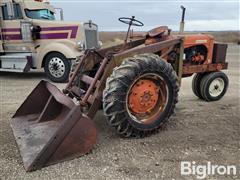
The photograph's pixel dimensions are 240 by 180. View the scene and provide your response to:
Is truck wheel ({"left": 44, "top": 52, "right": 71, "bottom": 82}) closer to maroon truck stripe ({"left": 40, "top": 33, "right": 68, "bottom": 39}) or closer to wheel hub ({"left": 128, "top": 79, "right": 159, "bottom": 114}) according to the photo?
maroon truck stripe ({"left": 40, "top": 33, "right": 68, "bottom": 39})

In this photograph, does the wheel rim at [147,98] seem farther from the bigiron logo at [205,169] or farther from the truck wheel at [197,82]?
the truck wheel at [197,82]

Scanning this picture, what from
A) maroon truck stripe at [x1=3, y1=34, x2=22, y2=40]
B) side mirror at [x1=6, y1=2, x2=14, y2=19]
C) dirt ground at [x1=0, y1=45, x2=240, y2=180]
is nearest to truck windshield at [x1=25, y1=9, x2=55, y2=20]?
side mirror at [x1=6, y1=2, x2=14, y2=19]

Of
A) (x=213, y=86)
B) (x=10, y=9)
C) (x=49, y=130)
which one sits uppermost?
(x=10, y=9)

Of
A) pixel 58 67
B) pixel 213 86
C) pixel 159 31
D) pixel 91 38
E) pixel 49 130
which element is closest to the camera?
pixel 49 130

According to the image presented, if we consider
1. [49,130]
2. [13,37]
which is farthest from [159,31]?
[13,37]

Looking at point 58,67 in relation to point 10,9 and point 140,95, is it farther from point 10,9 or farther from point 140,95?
point 140,95

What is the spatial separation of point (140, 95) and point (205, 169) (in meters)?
1.24

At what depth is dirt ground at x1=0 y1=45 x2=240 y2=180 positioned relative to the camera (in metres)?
3.04

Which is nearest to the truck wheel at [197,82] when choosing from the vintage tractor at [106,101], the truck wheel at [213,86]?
the truck wheel at [213,86]

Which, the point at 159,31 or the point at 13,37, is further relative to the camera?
the point at 13,37

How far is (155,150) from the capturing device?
3562 mm

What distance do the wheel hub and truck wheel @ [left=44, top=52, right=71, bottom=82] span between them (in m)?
4.78

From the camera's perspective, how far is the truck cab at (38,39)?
332 inches

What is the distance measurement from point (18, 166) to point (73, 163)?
0.59 metres
